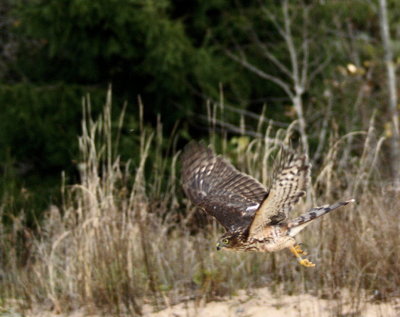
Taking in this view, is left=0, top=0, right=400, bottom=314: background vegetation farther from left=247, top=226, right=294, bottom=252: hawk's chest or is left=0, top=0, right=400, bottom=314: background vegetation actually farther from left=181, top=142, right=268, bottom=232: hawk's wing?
left=247, top=226, right=294, bottom=252: hawk's chest

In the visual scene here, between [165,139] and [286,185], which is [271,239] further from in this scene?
[165,139]

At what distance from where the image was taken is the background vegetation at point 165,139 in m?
5.75

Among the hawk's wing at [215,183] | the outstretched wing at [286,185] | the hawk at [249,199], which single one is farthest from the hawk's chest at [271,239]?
the hawk's wing at [215,183]

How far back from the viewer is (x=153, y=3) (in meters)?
9.29

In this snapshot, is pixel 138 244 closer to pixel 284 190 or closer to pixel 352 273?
pixel 352 273

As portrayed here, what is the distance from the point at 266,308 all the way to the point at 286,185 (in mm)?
1701

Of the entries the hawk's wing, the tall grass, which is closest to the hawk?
the hawk's wing

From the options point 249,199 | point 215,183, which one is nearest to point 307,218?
point 249,199

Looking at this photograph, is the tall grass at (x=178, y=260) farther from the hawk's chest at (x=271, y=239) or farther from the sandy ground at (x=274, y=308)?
the hawk's chest at (x=271, y=239)

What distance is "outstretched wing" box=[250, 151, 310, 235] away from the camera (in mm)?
3996

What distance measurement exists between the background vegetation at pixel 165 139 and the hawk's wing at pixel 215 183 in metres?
0.54

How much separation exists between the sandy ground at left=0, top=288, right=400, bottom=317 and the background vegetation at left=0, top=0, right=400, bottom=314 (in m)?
0.09

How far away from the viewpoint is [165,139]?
9531 mm

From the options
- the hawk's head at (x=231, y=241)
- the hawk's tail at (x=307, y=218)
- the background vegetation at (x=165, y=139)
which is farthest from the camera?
the background vegetation at (x=165, y=139)
